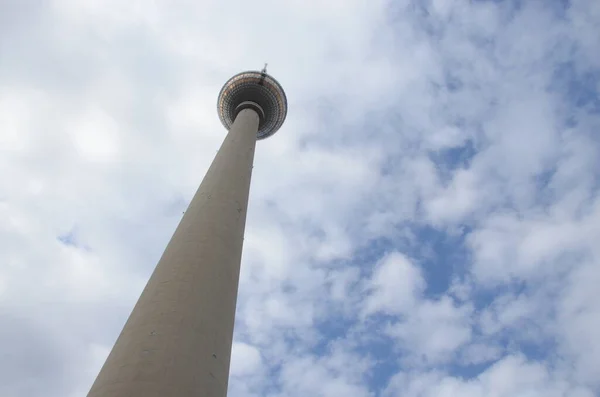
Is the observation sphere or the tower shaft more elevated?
the observation sphere

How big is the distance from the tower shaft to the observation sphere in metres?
19.7

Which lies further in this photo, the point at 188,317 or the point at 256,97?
the point at 256,97

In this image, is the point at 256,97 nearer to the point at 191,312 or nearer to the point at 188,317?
the point at 191,312

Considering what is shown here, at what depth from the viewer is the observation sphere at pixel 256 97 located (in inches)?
1515

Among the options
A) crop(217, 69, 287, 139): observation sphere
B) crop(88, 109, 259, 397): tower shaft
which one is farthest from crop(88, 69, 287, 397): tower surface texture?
crop(217, 69, 287, 139): observation sphere

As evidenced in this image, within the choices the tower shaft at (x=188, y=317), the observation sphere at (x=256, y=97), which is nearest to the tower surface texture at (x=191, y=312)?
the tower shaft at (x=188, y=317)

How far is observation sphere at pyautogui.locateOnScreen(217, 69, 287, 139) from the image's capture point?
3847 centimetres

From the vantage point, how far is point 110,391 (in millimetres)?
10109

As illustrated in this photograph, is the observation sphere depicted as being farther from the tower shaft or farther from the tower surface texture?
the tower shaft

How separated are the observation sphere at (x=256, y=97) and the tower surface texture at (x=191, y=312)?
55.9 ft

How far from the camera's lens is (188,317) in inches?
495

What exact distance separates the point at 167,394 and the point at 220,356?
8.08ft

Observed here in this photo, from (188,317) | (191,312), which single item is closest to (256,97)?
(191,312)

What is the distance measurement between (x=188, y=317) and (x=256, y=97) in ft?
92.0
